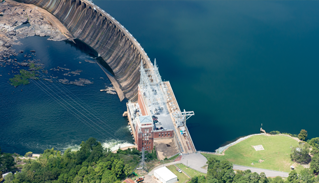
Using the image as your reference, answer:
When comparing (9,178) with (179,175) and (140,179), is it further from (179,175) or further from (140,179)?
(179,175)

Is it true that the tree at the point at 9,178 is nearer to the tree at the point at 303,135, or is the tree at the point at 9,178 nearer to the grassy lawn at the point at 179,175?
the grassy lawn at the point at 179,175

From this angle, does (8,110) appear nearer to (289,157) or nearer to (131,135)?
(131,135)

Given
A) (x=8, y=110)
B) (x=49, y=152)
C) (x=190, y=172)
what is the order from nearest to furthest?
(x=190, y=172) → (x=49, y=152) → (x=8, y=110)

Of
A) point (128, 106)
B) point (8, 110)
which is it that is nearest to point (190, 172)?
point (128, 106)

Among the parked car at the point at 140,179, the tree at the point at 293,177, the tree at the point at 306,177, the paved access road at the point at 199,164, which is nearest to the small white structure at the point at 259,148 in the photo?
the paved access road at the point at 199,164

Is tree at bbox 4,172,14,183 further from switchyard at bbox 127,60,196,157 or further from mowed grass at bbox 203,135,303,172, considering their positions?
mowed grass at bbox 203,135,303,172
